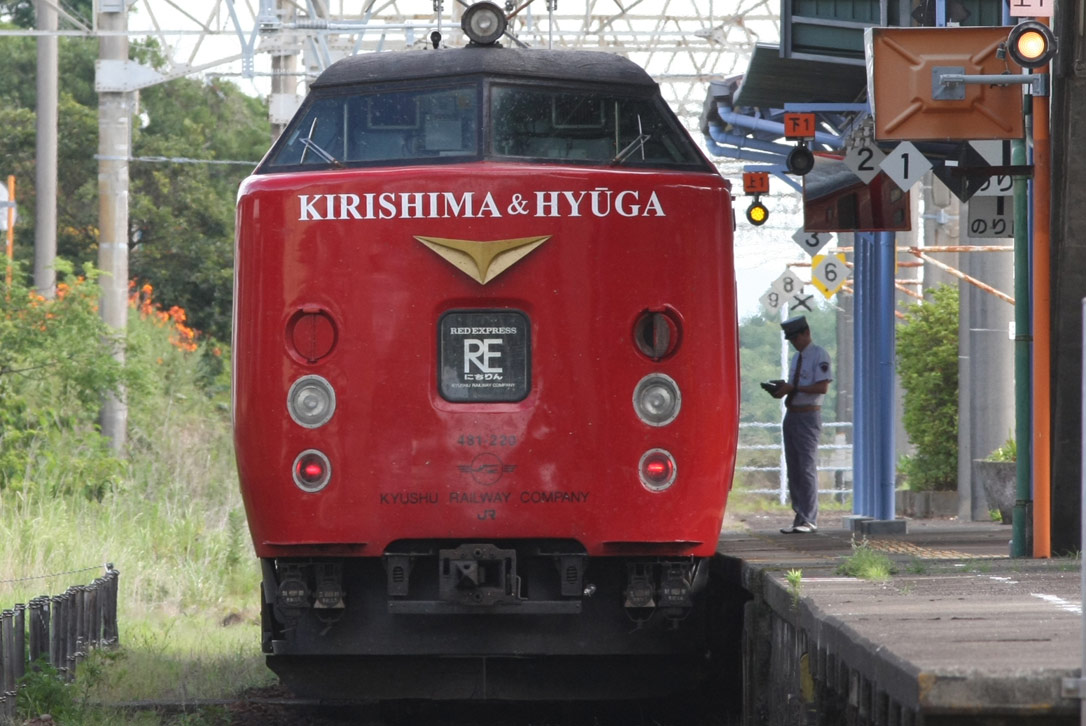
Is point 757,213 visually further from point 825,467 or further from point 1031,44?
point 825,467

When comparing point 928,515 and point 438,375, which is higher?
point 438,375

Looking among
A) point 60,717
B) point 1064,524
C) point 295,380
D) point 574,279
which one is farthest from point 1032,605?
point 60,717

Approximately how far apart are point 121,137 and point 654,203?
14.2 meters

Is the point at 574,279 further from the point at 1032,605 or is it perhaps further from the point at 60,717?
the point at 60,717

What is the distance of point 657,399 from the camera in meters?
7.50

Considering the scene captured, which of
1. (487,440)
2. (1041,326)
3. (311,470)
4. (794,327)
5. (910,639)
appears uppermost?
(794,327)

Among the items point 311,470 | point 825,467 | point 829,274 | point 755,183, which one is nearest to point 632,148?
point 311,470

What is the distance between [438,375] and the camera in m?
7.52

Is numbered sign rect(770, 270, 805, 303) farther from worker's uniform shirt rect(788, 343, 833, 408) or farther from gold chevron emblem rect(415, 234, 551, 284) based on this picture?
gold chevron emblem rect(415, 234, 551, 284)

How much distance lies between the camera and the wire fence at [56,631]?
26.9 ft

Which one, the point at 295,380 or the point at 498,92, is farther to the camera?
the point at 498,92

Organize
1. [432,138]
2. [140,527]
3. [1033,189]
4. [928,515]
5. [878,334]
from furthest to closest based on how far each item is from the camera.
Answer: [928,515] → [140,527] → [878,334] → [1033,189] → [432,138]

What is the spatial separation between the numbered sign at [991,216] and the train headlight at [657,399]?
16.6 feet

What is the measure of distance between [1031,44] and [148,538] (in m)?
9.08
